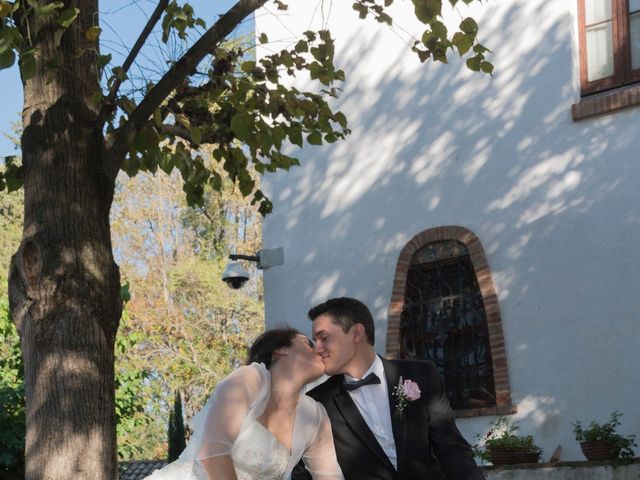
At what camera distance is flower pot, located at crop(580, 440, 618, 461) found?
11.3 m

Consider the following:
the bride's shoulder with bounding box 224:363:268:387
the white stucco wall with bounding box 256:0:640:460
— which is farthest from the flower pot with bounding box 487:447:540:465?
the bride's shoulder with bounding box 224:363:268:387

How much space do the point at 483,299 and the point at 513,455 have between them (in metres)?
1.86

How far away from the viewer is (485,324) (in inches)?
510

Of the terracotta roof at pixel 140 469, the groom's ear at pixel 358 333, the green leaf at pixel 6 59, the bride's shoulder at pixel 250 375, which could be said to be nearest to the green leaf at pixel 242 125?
the green leaf at pixel 6 59

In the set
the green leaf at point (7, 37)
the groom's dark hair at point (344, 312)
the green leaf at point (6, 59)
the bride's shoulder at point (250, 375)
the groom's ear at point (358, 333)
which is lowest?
the bride's shoulder at point (250, 375)

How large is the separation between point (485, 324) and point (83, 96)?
21.4ft

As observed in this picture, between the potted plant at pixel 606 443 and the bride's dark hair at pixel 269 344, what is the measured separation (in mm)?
6375

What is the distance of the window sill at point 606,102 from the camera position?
12.1 metres

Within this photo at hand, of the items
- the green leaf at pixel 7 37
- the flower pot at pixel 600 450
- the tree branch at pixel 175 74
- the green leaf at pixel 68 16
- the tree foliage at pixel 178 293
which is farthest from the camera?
the tree foliage at pixel 178 293

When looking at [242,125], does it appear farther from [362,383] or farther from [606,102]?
[606,102]

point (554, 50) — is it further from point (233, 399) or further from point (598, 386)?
point (233, 399)

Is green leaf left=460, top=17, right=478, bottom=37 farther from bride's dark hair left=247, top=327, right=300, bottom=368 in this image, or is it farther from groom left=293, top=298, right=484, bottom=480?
bride's dark hair left=247, top=327, right=300, bottom=368

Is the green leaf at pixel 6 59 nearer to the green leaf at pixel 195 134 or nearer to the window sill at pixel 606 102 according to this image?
the green leaf at pixel 195 134

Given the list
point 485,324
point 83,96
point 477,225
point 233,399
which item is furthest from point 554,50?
point 233,399
